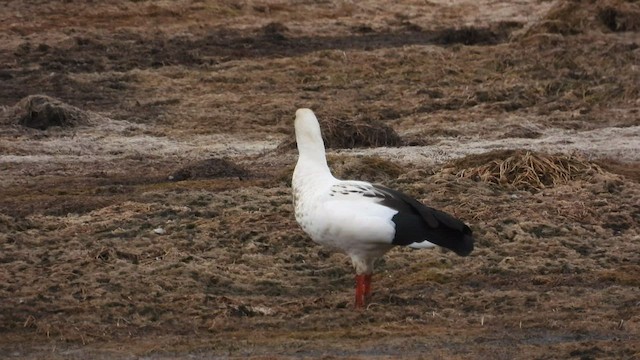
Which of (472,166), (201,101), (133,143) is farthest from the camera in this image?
(201,101)

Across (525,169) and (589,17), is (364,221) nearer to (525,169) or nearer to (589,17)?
(525,169)

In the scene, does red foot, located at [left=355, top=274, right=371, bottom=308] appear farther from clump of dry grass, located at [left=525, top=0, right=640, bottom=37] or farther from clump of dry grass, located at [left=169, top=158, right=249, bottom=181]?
clump of dry grass, located at [left=525, top=0, right=640, bottom=37]

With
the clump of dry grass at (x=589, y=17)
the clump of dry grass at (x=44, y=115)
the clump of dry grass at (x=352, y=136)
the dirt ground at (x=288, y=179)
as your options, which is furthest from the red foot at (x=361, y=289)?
the clump of dry grass at (x=589, y=17)

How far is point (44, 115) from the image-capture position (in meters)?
18.3

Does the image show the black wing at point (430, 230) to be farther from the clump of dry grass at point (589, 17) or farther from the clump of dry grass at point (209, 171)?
the clump of dry grass at point (589, 17)

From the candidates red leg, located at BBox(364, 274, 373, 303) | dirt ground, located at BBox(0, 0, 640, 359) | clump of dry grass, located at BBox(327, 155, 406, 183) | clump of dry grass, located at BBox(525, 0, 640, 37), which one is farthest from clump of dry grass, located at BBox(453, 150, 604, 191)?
clump of dry grass, located at BBox(525, 0, 640, 37)

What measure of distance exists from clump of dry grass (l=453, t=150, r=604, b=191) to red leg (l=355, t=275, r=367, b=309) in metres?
3.84

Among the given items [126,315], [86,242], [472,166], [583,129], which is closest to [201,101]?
[583,129]

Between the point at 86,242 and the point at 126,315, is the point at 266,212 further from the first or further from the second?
the point at 126,315

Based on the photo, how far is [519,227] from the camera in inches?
455

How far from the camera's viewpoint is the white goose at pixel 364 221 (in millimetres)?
8891

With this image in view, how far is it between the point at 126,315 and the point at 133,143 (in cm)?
841

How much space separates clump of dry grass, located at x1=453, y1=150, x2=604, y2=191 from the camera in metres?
13.0

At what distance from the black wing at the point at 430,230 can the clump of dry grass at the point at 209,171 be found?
5634 mm
